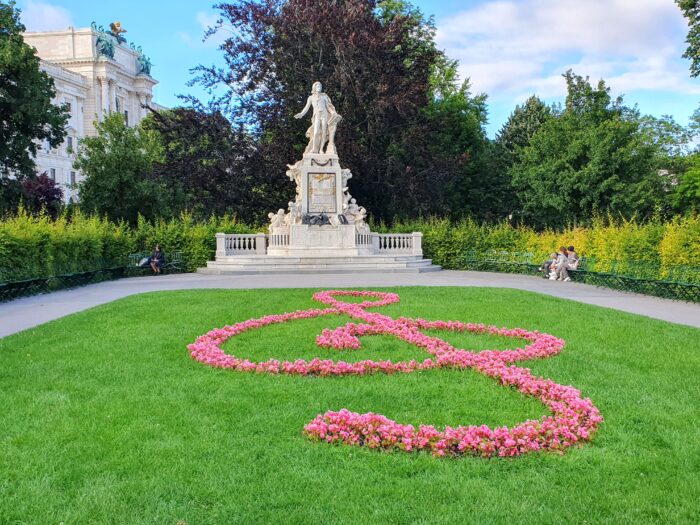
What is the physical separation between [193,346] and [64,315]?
5011 mm

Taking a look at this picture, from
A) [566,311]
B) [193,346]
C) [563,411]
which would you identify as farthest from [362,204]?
[563,411]

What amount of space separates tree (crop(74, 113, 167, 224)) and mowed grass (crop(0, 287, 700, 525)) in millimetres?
32830

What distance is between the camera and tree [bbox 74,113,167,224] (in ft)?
130

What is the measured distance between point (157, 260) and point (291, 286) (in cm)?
907

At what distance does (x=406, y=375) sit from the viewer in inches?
263

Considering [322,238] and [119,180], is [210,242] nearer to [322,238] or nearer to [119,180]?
[322,238]

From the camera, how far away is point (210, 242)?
26.8m

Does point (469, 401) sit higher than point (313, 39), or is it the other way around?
point (313, 39)

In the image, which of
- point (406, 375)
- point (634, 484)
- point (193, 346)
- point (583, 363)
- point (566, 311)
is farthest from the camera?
point (566, 311)

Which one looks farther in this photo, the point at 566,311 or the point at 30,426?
the point at 566,311

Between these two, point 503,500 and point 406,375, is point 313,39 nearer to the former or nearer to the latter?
point 406,375

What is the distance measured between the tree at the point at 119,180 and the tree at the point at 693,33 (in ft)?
94.4

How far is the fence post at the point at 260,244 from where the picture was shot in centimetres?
2741

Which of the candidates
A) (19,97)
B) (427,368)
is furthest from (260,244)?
(427,368)
